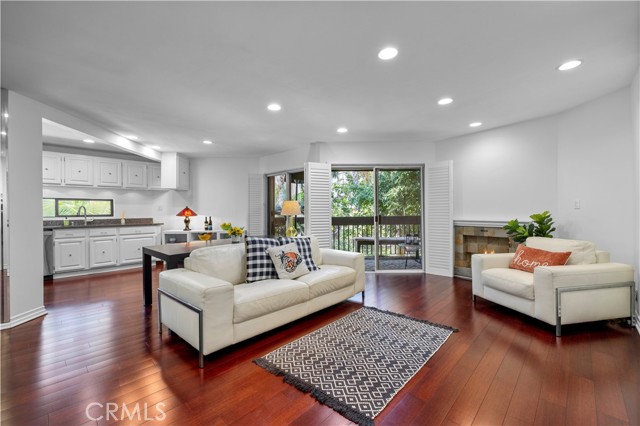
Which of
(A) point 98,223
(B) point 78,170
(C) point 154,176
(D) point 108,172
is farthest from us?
(C) point 154,176

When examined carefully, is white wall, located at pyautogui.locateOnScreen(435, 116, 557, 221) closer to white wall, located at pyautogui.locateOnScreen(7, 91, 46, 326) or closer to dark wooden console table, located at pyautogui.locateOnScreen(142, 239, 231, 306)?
dark wooden console table, located at pyautogui.locateOnScreen(142, 239, 231, 306)

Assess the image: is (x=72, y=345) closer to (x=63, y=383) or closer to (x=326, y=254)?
(x=63, y=383)

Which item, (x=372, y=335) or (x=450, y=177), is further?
(x=450, y=177)

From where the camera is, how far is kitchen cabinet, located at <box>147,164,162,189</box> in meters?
6.08

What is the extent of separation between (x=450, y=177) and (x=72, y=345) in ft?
16.9

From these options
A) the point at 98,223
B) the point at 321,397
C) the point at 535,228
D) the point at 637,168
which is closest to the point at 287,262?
the point at 321,397

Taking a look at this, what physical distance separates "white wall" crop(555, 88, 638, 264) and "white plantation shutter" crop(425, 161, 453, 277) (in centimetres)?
143

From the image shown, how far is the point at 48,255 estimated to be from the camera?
4629 millimetres

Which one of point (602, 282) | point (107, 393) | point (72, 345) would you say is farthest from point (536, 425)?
point (72, 345)

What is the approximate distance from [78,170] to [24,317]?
3.25 metres

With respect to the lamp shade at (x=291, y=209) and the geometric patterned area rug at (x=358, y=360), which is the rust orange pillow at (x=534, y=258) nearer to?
the geometric patterned area rug at (x=358, y=360)

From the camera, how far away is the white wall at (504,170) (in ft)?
12.9

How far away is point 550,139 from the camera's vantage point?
12.7 ft

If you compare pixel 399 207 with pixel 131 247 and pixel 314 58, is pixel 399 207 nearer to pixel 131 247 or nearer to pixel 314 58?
pixel 314 58
